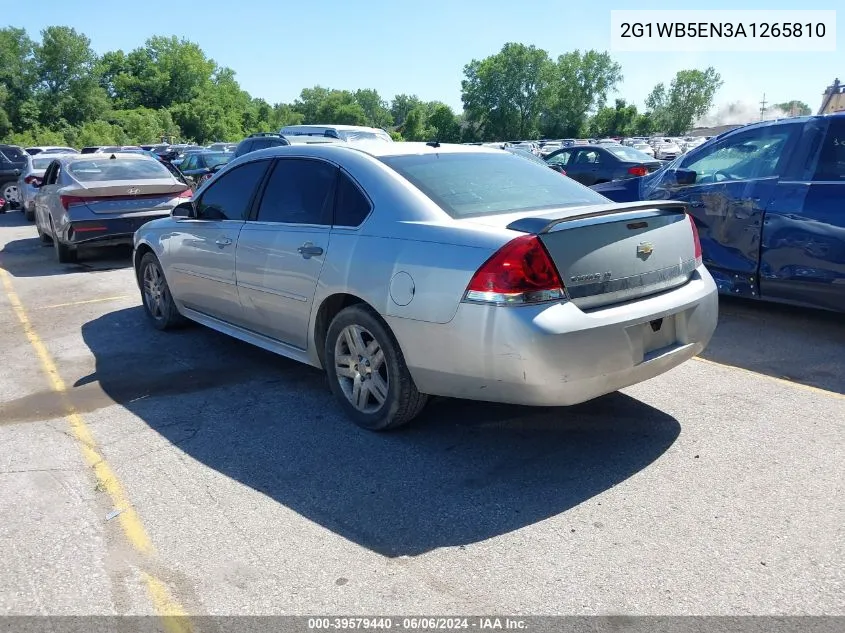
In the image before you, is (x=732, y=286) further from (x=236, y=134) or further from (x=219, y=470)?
(x=236, y=134)

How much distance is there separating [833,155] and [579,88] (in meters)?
128

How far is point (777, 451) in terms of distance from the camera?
152 inches

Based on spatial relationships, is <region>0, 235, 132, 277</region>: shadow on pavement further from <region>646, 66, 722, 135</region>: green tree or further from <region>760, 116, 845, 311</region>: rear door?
<region>646, 66, 722, 135</region>: green tree

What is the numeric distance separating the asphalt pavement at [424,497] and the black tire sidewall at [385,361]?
10 centimetres

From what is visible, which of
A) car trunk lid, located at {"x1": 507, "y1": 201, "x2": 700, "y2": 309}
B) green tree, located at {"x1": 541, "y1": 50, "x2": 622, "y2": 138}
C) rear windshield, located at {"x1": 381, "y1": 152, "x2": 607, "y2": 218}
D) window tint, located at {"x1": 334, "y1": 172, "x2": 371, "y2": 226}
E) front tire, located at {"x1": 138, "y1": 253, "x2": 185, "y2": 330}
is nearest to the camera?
car trunk lid, located at {"x1": 507, "y1": 201, "x2": 700, "y2": 309}

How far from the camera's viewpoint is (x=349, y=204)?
4.43 meters

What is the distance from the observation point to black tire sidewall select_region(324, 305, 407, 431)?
→ 4.01m

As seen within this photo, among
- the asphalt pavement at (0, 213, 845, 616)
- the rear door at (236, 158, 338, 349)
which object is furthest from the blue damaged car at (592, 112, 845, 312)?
the rear door at (236, 158, 338, 349)

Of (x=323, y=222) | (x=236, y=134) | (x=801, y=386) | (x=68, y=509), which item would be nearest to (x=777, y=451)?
(x=801, y=386)

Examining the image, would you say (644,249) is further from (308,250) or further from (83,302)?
(83,302)

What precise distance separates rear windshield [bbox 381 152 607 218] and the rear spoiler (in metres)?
0.46

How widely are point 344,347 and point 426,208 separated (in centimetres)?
98

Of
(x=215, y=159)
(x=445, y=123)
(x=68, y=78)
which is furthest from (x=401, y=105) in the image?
(x=215, y=159)

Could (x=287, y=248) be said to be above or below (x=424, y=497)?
above
